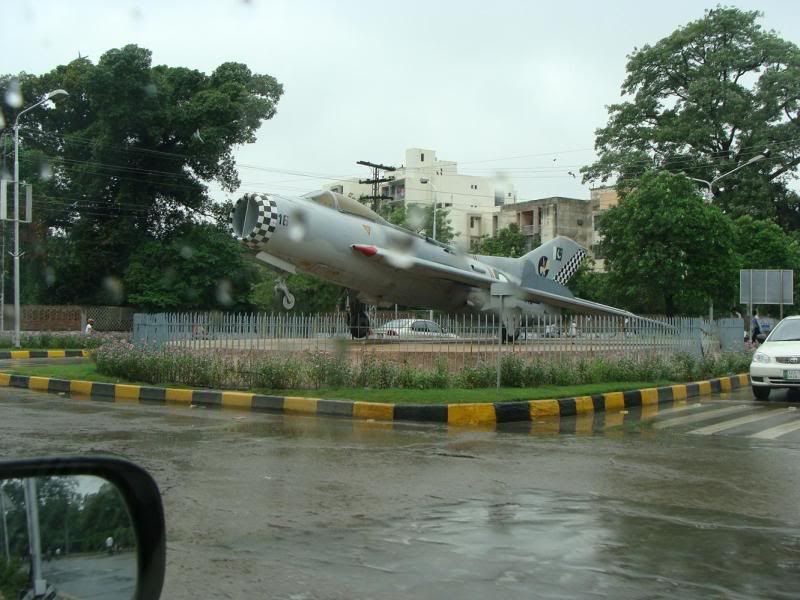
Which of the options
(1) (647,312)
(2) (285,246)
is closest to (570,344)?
(2) (285,246)

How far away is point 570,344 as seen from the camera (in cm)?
1365

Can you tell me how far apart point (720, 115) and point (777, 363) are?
31.0 meters

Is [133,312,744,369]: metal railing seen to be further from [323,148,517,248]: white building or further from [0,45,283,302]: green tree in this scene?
[323,148,517,248]: white building

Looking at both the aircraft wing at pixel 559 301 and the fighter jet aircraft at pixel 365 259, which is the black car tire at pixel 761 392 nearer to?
the fighter jet aircraft at pixel 365 259

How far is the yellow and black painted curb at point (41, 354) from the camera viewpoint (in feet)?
81.4

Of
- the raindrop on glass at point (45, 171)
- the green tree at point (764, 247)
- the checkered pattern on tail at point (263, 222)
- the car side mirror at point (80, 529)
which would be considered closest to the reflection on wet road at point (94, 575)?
the car side mirror at point (80, 529)

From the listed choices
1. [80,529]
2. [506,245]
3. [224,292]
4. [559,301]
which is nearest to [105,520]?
[80,529]

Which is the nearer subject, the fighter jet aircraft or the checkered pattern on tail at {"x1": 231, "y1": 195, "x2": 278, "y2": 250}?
the checkered pattern on tail at {"x1": 231, "y1": 195, "x2": 278, "y2": 250}

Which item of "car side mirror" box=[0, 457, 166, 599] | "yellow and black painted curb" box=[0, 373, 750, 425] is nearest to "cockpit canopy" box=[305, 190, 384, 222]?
"yellow and black painted curb" box=[0, 373, 750, 425]

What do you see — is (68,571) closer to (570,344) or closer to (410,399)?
(410,399)

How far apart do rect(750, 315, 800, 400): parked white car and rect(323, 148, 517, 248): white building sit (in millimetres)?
49982

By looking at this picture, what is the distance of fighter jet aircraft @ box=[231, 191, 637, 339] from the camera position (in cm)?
1520

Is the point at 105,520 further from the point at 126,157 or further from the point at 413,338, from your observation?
the point at 126,157

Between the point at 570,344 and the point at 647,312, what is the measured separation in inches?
735
